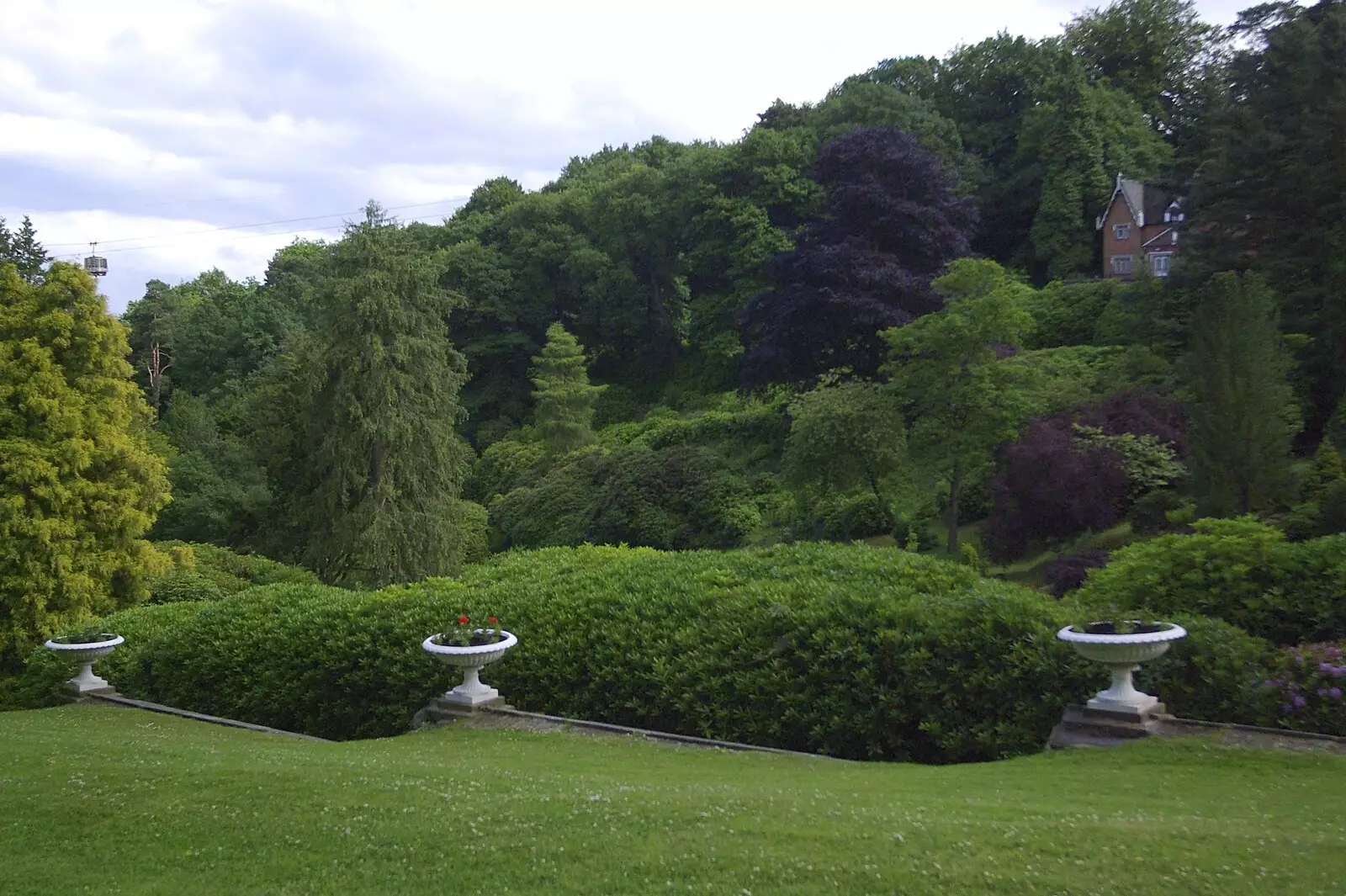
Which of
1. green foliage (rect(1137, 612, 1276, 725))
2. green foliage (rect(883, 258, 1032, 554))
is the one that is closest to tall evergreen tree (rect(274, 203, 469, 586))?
green foliage (rect(883, 258, 1032, 554))

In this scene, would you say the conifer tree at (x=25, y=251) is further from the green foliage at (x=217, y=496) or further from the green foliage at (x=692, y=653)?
the green foliage at (x=692, y=653)

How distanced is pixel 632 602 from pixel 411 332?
17.3 meters

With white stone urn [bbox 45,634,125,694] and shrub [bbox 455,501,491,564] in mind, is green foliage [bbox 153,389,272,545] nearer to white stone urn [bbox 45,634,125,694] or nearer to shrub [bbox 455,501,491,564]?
shrub [bbox 455,501,491,564]

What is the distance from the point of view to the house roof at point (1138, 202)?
4238cm

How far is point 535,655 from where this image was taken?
10.3 metres

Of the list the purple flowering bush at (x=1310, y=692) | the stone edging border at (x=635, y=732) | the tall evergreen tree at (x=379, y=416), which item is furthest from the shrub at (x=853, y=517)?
the purple flowering bush at (x=1310, y=692)

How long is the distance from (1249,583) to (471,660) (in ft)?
22.5

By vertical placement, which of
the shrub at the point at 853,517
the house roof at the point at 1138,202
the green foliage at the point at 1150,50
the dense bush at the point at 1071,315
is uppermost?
the green foliage at the point at 1150,50

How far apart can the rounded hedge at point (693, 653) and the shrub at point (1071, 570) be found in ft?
18.7

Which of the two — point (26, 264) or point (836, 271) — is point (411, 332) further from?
point (26, 264)

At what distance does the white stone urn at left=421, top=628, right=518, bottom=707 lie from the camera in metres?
9.55

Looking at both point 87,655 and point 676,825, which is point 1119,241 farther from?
point 676,825

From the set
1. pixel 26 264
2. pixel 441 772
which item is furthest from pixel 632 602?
pixel 26 264

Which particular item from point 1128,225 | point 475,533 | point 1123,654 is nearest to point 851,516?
point 475,533
